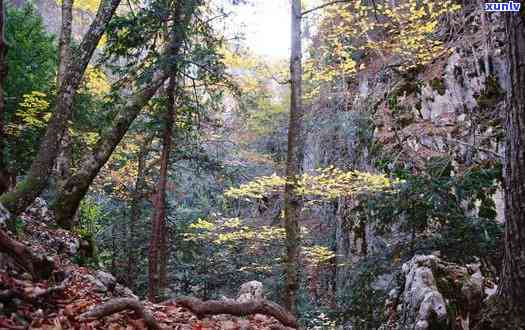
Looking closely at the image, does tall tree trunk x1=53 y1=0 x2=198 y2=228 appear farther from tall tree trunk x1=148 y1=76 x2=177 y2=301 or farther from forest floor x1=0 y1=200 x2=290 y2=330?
forest floor x1=0 y1=200 x2=290 y2=330

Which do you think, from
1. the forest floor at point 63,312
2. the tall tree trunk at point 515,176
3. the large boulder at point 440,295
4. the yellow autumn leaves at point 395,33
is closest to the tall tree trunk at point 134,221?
the yellow autumn leaves at point 395,33

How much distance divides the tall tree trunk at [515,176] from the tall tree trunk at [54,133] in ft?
14.9

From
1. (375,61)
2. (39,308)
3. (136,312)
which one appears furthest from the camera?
(375,61)

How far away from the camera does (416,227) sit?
5.58 meters

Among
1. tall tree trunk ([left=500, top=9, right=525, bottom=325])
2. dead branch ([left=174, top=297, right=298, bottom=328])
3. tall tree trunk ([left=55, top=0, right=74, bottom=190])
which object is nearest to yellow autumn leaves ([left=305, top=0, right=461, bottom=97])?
tall tree trunk ([left=55, top=0, right=74, bottom=190])

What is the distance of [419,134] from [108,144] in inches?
277

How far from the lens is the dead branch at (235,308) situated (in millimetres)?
4039

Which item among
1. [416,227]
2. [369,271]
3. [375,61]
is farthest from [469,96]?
[369,271]

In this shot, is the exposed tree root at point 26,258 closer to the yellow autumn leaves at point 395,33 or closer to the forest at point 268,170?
the forest at point 268,170

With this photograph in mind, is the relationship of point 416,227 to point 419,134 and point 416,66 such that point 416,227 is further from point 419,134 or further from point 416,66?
point 416,66

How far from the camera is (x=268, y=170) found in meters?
17.1

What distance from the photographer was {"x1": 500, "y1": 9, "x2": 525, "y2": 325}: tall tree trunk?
301 cm

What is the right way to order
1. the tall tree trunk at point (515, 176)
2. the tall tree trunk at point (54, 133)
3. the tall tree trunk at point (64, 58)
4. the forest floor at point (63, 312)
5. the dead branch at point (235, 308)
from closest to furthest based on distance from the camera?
the forest floor at point (63, 312)
the tall tree trunk at point (515, 176)
the dead branch at point (235, 308)
the tall tree trunk at point (54, 133)
the tall tree trunk at point (64, 58)

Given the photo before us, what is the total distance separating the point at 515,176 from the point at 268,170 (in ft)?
46.3
